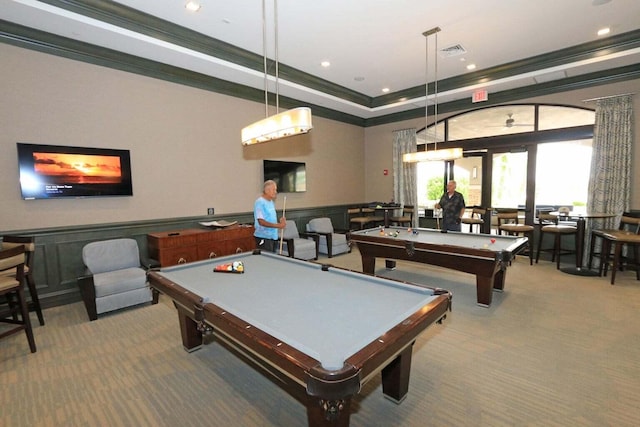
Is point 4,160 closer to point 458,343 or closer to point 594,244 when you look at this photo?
point 458,343

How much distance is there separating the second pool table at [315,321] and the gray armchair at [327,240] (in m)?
3.39

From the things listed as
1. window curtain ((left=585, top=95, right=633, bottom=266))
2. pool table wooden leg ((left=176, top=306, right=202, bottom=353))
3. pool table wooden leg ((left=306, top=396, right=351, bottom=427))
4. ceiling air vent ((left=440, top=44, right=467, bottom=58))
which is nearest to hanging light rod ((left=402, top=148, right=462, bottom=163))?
ceiling air vent ((left=440, top=44, right=467, bottom=58))

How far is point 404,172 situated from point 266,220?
14.5ft

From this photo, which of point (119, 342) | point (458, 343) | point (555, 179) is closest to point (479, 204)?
point (555, 179)

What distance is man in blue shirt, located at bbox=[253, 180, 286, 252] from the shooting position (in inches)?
176

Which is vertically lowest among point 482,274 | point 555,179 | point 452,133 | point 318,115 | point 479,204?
point 482,274

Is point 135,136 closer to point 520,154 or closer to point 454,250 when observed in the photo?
point 454,250

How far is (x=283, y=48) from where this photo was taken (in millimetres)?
4617

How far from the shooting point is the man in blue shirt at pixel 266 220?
14.7ft

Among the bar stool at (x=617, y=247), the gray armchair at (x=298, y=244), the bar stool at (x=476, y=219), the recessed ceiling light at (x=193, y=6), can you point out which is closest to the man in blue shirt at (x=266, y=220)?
the gray armchair at (x=298, y=244)

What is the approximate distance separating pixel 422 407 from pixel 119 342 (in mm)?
2829

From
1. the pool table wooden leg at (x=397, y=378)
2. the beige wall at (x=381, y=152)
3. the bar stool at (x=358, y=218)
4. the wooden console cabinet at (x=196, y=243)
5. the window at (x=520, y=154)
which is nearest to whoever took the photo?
the pool table wooden leg at (x=397, y=378)

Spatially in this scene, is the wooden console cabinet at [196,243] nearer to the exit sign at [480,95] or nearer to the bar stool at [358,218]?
the bar stool at [358,218]

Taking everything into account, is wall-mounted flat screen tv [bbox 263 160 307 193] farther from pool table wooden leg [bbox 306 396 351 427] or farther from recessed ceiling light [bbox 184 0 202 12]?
pool table wooden leg [bbox 306 396 351 427]
